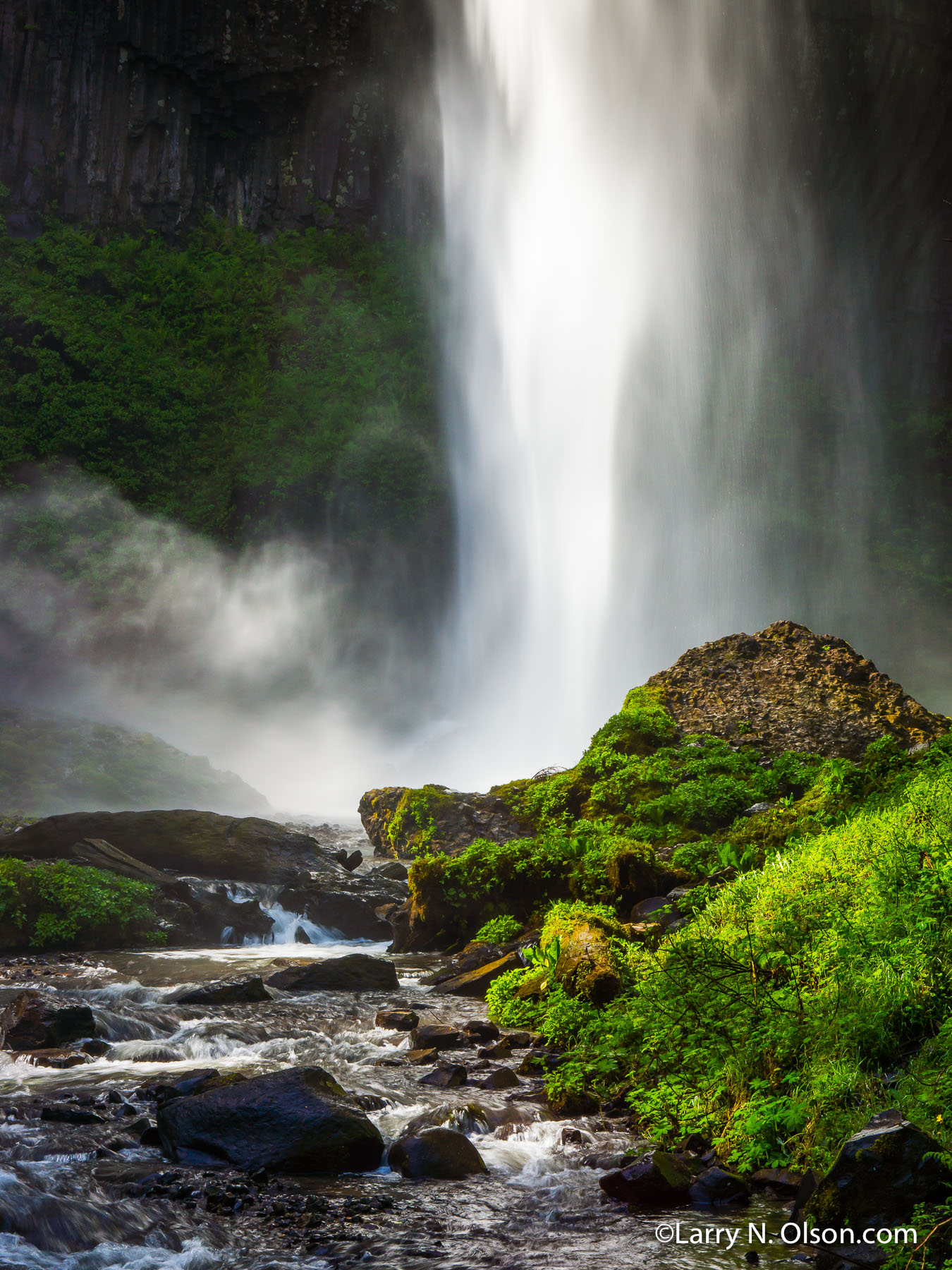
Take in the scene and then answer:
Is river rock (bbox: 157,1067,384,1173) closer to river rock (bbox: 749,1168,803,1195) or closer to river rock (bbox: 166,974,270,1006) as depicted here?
river rock (bbox: 749,1168,803,1195)

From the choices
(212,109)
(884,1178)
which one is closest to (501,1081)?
(884,1178)

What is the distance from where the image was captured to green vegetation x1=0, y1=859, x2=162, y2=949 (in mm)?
11914

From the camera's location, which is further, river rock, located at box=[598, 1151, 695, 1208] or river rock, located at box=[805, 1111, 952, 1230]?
river rock, located at box=[598, 1151, 695, 1208]

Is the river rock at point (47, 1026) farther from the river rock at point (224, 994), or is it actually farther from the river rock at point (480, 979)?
the river rock at point (480, 979)

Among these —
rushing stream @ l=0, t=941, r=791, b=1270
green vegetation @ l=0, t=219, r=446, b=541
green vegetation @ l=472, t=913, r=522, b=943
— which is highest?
green vegetation @ l=0, t=219, r=446, b=541

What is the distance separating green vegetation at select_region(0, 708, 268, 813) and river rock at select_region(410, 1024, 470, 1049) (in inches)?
775

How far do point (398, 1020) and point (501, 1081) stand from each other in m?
1.93

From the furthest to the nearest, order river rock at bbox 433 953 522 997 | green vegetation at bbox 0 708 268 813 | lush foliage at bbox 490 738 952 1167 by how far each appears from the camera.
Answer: green vegetation at bbox 0 708 268 813 < river rock at bbox 433 953 522 997 < lush foliage at bbox 490 738 952 1167

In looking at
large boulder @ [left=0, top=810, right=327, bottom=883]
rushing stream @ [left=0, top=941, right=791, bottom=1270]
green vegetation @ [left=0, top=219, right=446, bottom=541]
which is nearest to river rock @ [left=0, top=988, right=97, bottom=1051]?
rushing stream @ [left=0, top=941, right=791, bottom=1270]

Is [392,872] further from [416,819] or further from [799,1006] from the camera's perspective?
[799,1006]

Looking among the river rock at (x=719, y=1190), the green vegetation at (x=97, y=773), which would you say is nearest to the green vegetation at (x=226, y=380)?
A: the green vegetation at (x=97, y=773)

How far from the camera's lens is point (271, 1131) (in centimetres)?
530

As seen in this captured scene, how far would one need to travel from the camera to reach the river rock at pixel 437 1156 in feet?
16.9

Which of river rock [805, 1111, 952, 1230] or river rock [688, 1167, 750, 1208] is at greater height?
river rock [805, 1111, 952, 1230]
